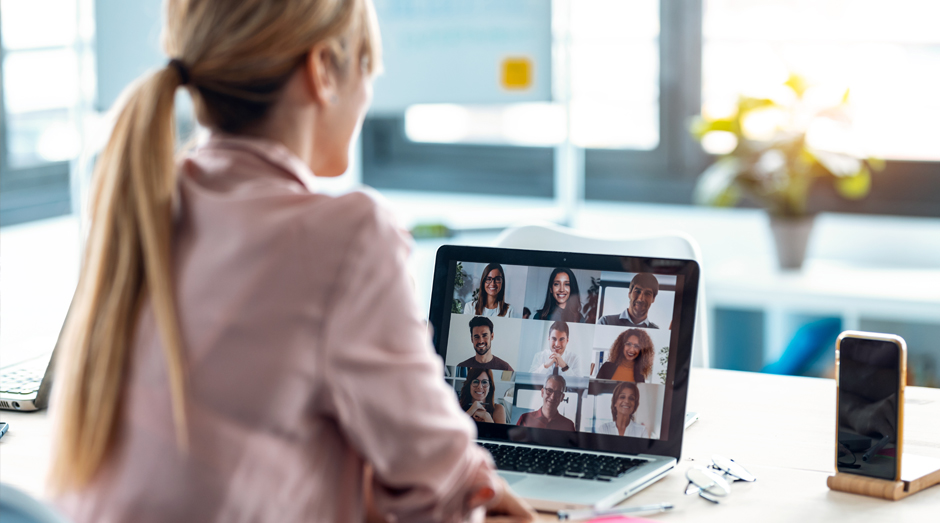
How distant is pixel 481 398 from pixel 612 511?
243 millimetres

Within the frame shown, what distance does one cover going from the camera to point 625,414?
1.11 metres

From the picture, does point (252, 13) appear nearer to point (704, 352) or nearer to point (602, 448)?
point (602, 448)

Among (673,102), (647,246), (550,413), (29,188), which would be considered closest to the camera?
(550,413)

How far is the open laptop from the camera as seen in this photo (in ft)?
3.61

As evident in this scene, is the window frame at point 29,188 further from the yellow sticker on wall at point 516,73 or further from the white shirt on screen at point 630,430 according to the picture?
the white shirt on screen at point 630,430

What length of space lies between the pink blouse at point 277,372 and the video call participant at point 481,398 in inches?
15.2

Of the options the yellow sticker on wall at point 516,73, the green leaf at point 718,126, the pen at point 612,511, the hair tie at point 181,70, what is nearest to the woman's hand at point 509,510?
the pen at point 612,511

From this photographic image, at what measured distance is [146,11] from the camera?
292 centimetres

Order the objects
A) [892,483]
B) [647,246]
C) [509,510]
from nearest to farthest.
A: [509,510] → [892,483] → [647,246]

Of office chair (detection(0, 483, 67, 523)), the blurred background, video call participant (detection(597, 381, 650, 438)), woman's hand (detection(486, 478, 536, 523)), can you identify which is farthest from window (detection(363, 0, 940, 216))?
office chair (detection(0, 483, 67, 523))

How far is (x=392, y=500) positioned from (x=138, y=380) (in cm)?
24

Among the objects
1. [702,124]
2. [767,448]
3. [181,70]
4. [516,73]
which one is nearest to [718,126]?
[702,124]

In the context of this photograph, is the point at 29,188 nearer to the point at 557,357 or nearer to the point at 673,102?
the point at 673,102

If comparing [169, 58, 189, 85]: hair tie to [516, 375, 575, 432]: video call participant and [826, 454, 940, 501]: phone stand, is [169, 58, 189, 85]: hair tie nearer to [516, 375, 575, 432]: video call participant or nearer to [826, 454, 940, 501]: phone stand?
[516, 375, 575, 432]: video call participant
